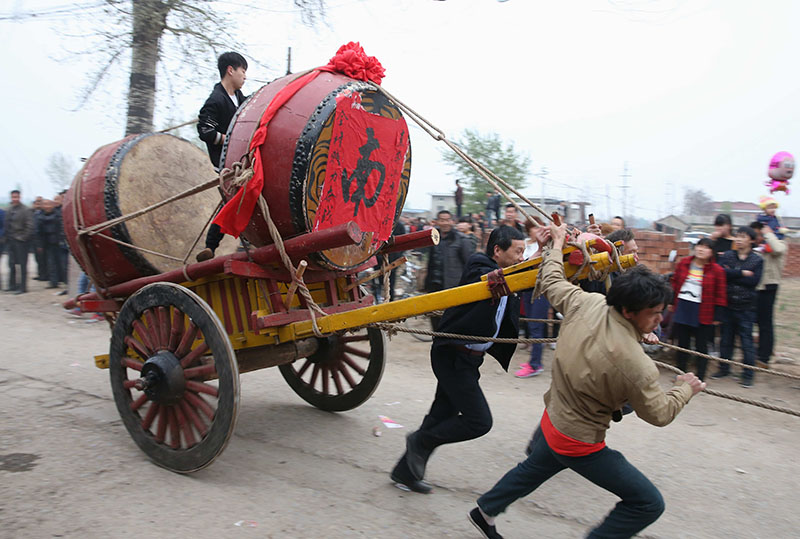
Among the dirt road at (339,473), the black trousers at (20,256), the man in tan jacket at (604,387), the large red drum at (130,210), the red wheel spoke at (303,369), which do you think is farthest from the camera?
the black trousers at (20,256)

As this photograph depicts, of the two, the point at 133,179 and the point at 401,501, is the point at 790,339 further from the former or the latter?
the point at 133,179

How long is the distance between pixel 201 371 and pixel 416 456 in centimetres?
137

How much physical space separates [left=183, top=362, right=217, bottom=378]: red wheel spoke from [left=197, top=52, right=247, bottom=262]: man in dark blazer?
3.29ft

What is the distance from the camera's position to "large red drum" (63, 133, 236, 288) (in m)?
4.16

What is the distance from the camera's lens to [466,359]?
11.4 ft

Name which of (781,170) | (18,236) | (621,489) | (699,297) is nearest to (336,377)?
(621,489)

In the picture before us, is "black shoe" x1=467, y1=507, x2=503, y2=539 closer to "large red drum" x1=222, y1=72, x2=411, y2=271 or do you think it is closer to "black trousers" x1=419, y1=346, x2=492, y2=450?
"black trousers" x1=419, y1=346, x2=492, y2=450

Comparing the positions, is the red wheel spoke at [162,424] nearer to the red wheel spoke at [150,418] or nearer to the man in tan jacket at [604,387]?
the red wheel spoke at [150,418]

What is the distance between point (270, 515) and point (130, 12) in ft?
28.5

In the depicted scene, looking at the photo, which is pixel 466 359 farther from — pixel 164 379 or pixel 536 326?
pixel 536 326

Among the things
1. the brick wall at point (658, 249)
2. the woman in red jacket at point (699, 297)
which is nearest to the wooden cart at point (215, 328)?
the woman in red jacket at point (699, 297)

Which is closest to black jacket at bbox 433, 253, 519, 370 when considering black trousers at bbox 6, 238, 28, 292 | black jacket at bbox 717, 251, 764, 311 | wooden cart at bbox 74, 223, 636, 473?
wooden cart at bbox 74, 223, 636, 473

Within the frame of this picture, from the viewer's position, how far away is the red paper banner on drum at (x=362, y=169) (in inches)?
135

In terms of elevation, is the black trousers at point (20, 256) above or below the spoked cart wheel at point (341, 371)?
above
